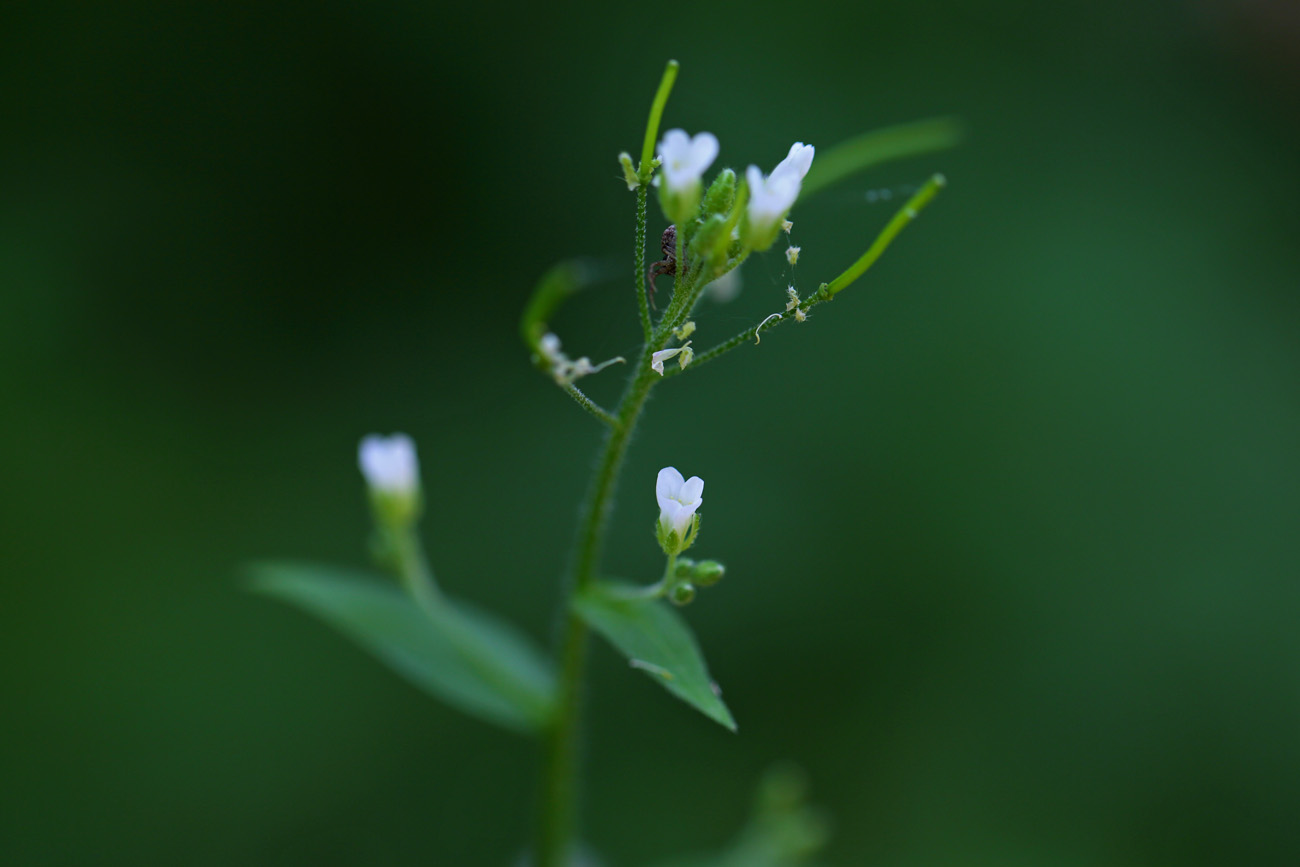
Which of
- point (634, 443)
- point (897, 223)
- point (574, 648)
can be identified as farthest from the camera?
point (634, 443)

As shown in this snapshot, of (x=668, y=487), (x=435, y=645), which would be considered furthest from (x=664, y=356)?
(x=435, y=645)

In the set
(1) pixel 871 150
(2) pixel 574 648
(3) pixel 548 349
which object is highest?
(1) pixel 871 150

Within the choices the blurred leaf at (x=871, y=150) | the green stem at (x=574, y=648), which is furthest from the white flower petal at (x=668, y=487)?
the blurred leaf at (x=871, y=150)

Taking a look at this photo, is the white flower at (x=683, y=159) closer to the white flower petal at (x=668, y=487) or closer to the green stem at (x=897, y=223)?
the green stem at (x=897, y=223)

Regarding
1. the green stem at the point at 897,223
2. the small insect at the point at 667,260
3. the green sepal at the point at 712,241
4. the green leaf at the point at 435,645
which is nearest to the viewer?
the green stem at the point at 897,223

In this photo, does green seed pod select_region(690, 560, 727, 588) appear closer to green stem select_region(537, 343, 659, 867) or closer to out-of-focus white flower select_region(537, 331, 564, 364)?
green stem select_region(537, 343, 659, 867)

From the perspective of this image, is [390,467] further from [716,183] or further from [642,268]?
[716,183]

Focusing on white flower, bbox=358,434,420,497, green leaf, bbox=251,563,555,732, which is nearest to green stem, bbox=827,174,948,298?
white flower, bbox=358,434,420,497
